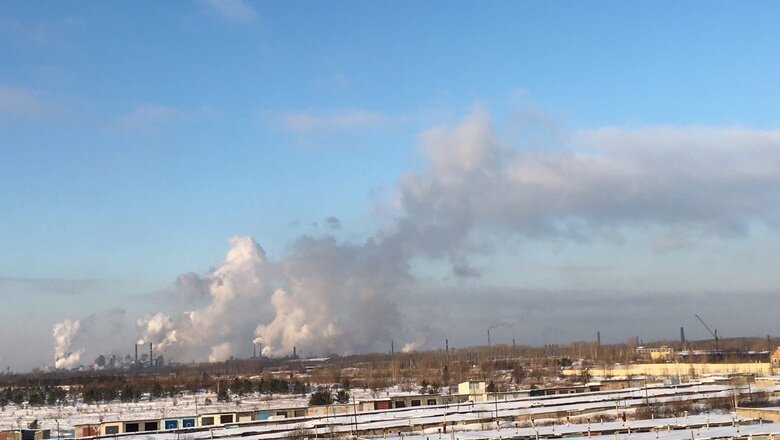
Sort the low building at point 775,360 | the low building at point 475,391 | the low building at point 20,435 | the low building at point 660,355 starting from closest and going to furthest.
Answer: the low building at point 20,435 → the low building at point 475,391 → the low building at point 775,360 → the low building at point 660,355

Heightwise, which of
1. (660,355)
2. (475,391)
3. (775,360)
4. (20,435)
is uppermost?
(20,435)

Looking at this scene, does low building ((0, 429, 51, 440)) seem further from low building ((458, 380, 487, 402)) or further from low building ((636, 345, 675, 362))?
low building ((636, 345, 675, 362))

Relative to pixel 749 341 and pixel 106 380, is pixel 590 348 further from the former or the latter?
pixel 106 380

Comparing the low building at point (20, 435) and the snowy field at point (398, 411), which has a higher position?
the low building at point (20, 435)

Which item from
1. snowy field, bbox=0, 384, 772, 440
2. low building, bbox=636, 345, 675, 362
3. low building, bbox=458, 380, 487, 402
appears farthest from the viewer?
low building, bbox=636, 345, 675, 362

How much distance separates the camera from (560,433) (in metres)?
24.9

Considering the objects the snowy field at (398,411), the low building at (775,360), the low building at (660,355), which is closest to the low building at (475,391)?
the snowy field at (398,411)

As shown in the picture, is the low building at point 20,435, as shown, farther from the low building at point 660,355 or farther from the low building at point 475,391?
Result: the low building at point 660,355

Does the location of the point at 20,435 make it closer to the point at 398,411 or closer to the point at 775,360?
the point at 398,411

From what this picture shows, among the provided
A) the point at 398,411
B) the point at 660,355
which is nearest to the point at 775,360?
the point at 660,355

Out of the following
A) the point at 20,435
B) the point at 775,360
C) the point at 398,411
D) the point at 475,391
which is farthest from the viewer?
the point at 775,360

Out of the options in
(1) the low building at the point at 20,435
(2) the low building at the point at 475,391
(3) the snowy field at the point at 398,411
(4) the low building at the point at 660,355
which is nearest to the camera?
(1) the low building at the point at 20,435

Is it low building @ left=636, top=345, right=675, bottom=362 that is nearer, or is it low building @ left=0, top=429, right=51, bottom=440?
low building @ left=0, top=429, right=51, bottom=440

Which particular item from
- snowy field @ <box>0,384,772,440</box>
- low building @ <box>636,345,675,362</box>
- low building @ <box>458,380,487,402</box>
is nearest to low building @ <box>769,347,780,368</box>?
low building @ <box>636,345,675,362</box>
